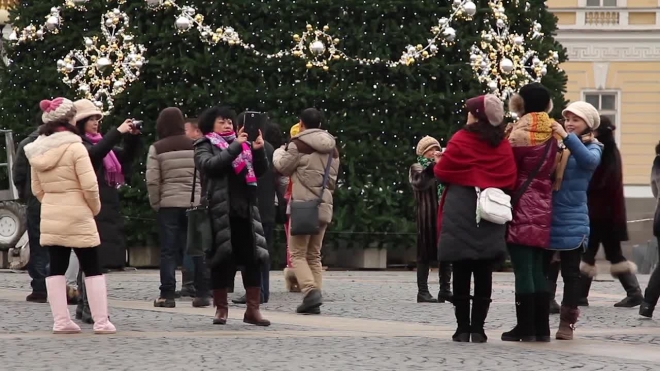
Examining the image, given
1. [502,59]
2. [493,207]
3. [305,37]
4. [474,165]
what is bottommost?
[493,207]

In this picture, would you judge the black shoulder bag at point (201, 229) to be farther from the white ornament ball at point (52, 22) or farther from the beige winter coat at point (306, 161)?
the white ornament ball at point (52, 22)

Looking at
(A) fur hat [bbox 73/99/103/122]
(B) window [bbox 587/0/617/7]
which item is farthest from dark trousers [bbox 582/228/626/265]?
(B) window [bbox 587/0/617/7]

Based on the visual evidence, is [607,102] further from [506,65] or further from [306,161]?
[306,161]

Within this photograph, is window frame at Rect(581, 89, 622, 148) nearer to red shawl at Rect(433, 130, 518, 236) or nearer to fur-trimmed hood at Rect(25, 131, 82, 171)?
fur-trimmed hood at Rect(25, 131, 82, 171)

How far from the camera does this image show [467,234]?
12.6 meters

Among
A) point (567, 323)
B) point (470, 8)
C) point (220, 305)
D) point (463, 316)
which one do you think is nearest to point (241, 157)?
point (220, 305)

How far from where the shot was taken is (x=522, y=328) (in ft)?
42.5

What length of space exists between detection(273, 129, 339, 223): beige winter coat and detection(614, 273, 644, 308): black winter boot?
3312 mm

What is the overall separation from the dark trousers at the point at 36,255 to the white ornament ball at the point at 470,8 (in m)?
8.89

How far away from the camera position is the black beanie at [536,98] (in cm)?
1303

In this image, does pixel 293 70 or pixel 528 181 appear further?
pixel 293 70

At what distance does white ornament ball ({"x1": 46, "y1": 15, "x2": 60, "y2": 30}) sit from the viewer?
24.4 metres

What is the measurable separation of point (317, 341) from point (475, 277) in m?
1.18

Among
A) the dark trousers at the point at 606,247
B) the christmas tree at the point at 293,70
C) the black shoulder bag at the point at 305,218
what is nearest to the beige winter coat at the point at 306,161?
the black shoulder bag at the point at 305,218
